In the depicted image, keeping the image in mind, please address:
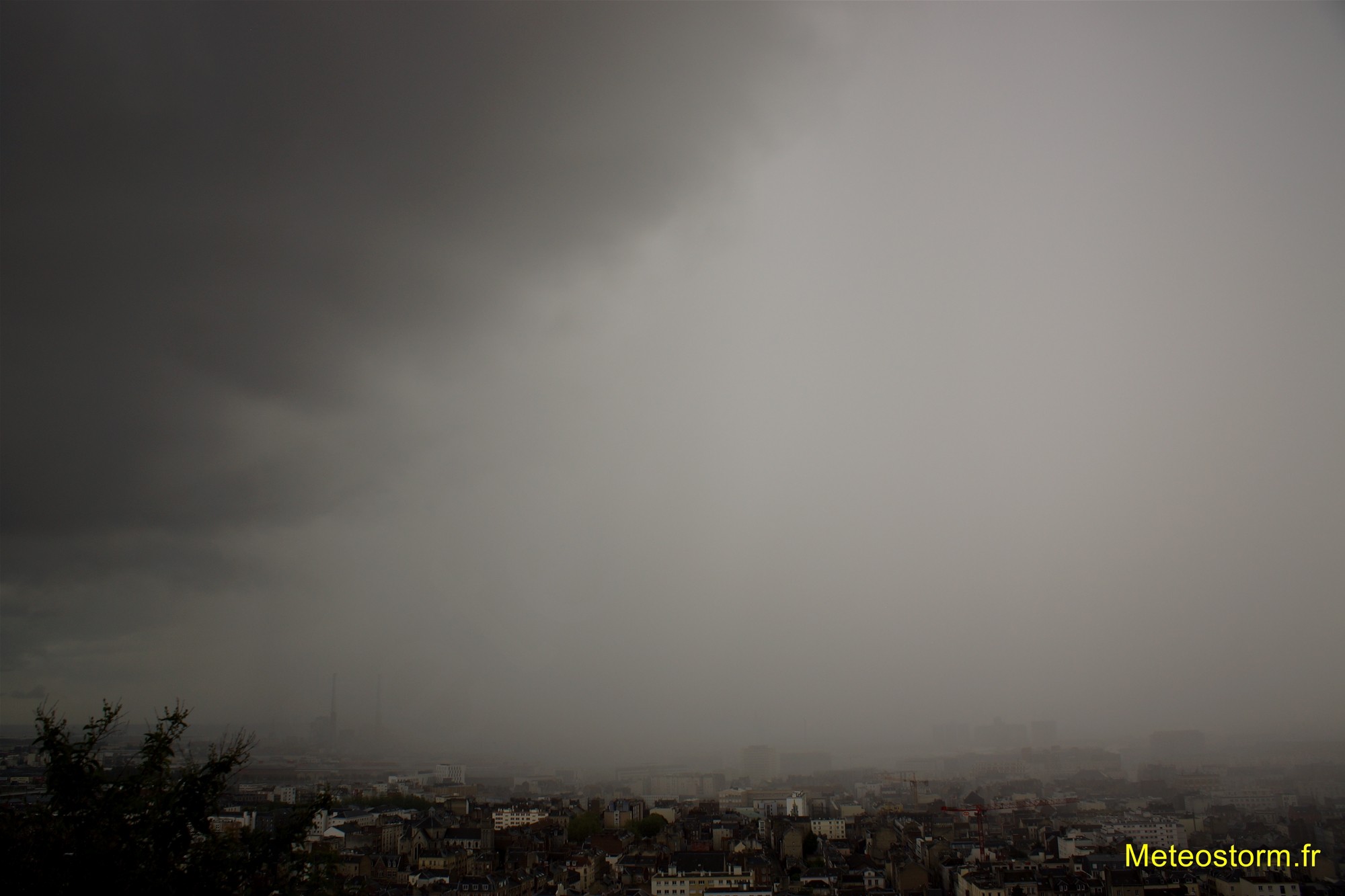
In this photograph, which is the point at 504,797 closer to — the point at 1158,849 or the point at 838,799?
the point at 838,799

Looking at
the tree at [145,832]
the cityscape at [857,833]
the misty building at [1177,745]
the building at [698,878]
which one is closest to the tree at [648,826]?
the cityscape at [857,833]

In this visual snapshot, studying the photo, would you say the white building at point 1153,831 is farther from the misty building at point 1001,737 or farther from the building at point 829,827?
the misty building at point 1001,737

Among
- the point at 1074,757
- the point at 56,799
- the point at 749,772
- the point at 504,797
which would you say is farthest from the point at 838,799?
the point at 56,799

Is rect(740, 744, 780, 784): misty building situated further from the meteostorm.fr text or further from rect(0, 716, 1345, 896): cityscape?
the meteostorm.fr text

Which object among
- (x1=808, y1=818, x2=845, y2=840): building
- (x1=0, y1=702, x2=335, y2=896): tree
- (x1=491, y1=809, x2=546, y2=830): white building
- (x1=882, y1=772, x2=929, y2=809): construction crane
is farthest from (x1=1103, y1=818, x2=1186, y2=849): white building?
(x1=0, y1=702, x2=335, y2=896): tree

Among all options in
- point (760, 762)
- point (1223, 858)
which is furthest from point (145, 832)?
point (760, 762)

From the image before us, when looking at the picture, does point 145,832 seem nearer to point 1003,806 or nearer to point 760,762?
point 1003,806
